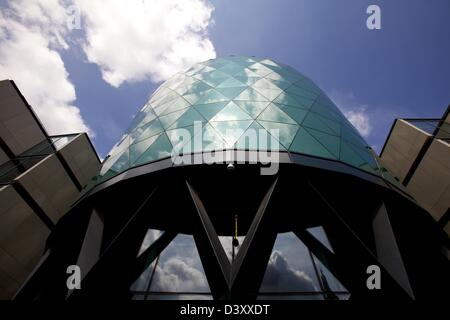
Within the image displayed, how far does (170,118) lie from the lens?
364 inches

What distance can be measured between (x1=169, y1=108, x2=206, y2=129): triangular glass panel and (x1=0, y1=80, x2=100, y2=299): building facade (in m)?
7.79

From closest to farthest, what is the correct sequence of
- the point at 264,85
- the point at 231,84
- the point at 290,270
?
the point at 290,270 < the point at 231,84 < the point at 264,85

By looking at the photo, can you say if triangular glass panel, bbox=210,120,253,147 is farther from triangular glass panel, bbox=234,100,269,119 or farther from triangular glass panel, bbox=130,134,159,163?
triangular glass panel, bbox=130,134,159,163

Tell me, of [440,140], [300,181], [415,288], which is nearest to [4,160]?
[300,181]

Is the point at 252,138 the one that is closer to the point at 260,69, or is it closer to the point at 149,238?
the point at 149,238

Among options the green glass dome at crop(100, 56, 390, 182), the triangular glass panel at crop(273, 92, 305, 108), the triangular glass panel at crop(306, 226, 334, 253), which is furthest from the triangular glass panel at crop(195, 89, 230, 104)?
the triangular glass panel at crop(306, 226, 334, 253)

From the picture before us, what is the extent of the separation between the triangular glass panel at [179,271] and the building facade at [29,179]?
6.69 m

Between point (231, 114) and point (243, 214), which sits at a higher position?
point (231, 114)

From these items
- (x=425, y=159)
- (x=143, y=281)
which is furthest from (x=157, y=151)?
(x=425, y=159)

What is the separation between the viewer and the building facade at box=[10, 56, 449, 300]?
6.63m

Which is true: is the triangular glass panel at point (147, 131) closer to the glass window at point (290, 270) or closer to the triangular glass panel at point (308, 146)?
the triangular glass panel at point (308, 146)

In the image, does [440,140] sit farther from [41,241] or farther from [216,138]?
Answer: [41,241]

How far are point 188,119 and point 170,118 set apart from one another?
2.95 feet
